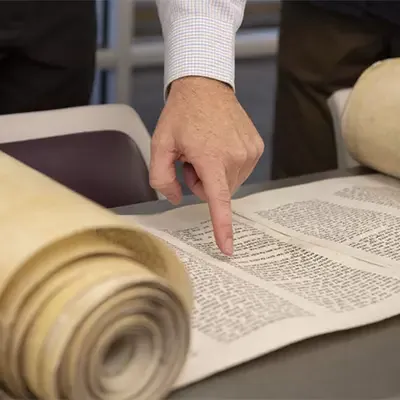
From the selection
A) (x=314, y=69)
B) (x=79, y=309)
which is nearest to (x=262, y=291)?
(x=79, y=309)

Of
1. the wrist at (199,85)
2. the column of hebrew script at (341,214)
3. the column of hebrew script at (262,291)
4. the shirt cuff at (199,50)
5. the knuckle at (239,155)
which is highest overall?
the shirt cuff at (199,50)

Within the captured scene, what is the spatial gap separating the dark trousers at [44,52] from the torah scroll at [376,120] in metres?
0.47

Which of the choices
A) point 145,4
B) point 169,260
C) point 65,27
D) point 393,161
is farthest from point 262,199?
point 145,4

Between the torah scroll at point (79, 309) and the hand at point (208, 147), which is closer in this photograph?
the torah scroll at point (79, 309)

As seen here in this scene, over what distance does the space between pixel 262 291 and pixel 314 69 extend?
0.85 meters

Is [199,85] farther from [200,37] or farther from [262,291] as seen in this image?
[262,291]

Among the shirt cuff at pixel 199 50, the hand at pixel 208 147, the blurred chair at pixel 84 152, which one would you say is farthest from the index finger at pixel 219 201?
the blurred chair at pixel 84 152

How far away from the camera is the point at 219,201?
60 cm

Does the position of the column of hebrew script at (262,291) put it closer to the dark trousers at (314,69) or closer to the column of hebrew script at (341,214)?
the column of hebrew script at (341,214)

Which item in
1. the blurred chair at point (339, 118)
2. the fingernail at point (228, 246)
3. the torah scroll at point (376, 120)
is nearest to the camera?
the fingernail at point (228, 246)

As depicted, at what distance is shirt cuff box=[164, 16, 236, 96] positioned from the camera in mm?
681

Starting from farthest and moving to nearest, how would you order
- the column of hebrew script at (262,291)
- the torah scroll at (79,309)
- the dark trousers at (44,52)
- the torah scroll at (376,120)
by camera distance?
1. the dark trousers at (44,52)
2. the torah scroll at (376,120)
3. the column of hebrew script at (262,291)
4. the torah scroll at (79,309)

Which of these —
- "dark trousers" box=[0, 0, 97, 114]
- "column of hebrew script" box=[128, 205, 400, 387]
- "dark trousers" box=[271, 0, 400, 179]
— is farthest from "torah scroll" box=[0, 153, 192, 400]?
"dark trousers" box=[271, 0, 400, 179]

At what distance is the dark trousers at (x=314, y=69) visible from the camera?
4.02 feet
